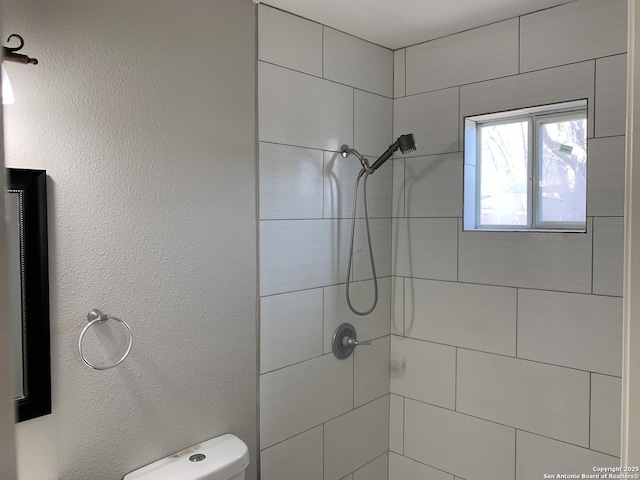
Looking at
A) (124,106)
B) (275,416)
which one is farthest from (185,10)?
(275,416)

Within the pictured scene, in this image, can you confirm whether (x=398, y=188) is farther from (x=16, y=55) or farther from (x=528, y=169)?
(x=16, y=55)

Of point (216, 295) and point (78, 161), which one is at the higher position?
point (78, 161)

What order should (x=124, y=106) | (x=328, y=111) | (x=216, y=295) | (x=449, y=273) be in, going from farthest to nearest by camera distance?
1. (x=449, y=273)
2. (x=328, y=111)
3. (x=216, y=295)
4. (x=124, y=106)

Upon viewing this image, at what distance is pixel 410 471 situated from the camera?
98.0 inches

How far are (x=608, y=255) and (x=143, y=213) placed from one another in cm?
173

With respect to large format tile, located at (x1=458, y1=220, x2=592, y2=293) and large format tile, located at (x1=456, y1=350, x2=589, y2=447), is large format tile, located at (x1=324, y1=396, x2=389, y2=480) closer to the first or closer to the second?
large format tile, located at (x1=456, y1=350, x2=589, y2=447)

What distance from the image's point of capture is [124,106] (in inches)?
58.7

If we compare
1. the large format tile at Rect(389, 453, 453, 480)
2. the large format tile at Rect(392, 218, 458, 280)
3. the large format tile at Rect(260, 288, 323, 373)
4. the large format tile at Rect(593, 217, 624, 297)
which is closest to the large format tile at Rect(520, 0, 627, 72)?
the large format tile at Rect(593, 217, 624, 297)

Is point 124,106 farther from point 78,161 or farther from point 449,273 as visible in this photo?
point 449,273

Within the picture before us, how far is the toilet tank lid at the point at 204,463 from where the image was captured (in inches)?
60.3

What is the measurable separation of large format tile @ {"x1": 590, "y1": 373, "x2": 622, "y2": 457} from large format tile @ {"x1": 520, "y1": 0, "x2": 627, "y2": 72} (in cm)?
128

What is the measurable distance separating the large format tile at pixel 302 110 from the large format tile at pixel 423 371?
3.61 ft

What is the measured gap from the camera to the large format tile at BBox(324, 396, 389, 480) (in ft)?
7.39

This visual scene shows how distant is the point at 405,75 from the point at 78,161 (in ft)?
5.54
